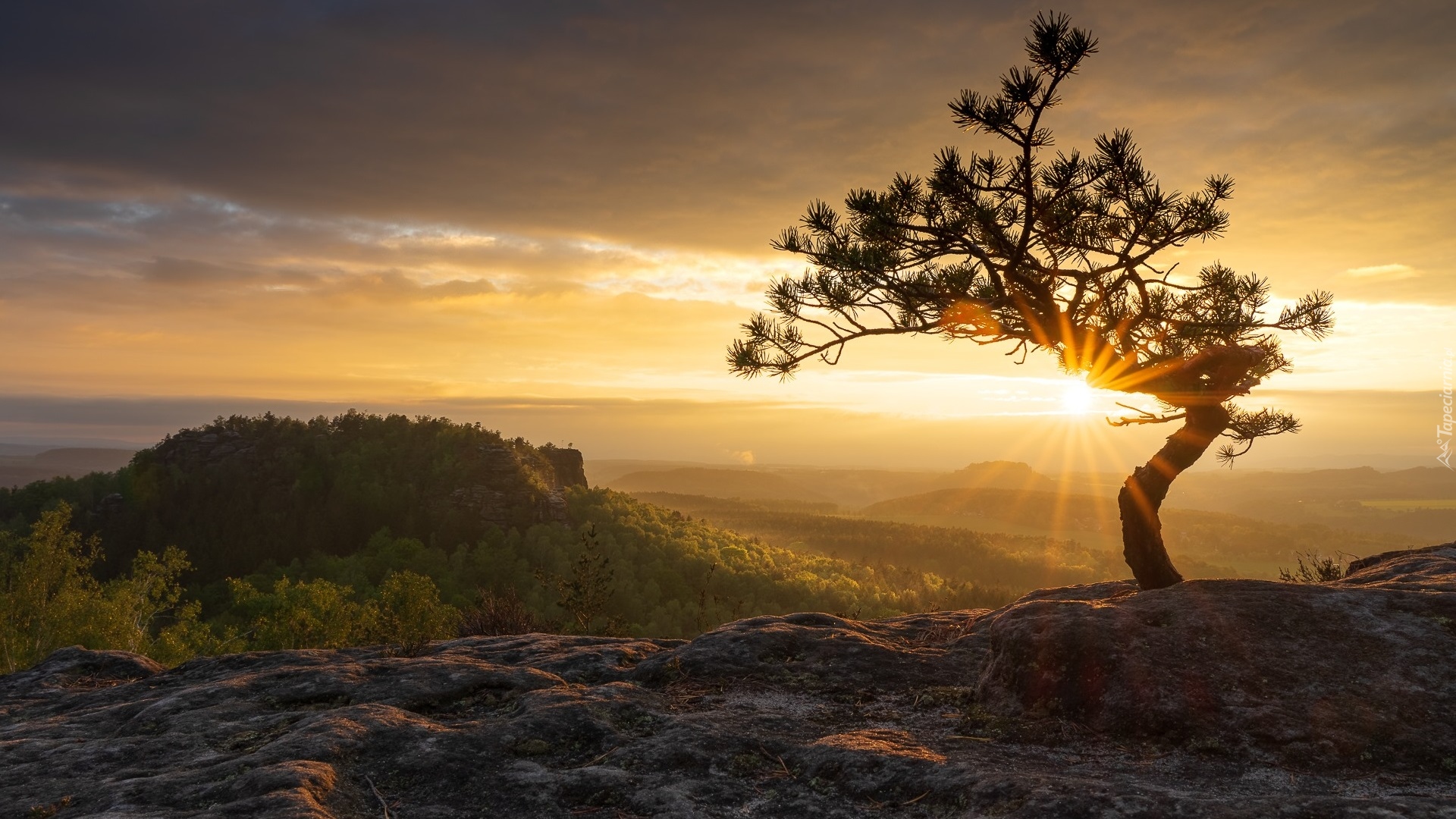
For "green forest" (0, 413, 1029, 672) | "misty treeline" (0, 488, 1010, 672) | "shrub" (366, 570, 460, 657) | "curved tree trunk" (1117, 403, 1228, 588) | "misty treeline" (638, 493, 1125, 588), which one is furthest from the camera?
"misty treeline" (638, 493, 1125, 588)

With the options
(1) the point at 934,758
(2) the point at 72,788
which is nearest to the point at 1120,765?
(1) the point at 934,758

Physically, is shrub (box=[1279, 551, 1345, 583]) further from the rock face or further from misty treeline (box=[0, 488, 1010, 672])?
misty treeline (box=[0, 488, 1010, 672])

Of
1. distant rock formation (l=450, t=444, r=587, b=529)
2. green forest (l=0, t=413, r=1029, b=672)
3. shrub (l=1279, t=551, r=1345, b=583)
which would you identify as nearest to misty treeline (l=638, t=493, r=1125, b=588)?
green forest (l=0, t=413, r=1029, b=672)

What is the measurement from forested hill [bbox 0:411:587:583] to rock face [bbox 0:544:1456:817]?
103 meters

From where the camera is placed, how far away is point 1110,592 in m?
9.69

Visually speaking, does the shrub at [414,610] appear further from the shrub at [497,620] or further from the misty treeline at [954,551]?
the misty treeline at [954,551]

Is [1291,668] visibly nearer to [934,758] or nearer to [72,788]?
[934,758]

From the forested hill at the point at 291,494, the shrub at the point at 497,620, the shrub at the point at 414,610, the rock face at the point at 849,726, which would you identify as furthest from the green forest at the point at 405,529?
the rock face at the point at 849,726

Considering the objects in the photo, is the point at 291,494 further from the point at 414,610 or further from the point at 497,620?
the point at 497,620

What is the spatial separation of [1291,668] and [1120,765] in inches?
70.1

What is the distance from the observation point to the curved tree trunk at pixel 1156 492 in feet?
29.9

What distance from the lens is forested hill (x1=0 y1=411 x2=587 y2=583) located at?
3915 inches

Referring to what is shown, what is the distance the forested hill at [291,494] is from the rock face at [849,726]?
103m

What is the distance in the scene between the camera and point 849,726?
5957 mm
